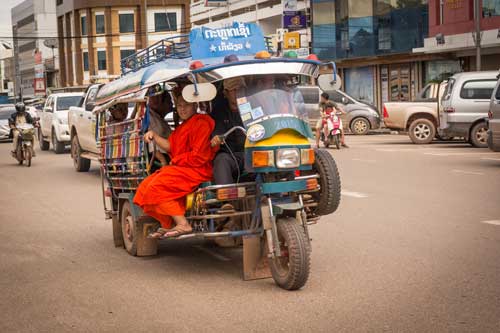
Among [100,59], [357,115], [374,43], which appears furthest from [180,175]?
[100,59]

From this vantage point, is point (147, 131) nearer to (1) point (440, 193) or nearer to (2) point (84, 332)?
(2) point (84, 332)

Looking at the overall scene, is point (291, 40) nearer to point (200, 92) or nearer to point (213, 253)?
point (213, 253)

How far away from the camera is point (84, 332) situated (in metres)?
6.04

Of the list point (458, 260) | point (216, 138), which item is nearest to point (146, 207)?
point (216, 138)

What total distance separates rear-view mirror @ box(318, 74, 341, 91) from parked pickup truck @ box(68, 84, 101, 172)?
11.1 metres

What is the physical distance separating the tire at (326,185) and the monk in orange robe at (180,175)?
99 cm

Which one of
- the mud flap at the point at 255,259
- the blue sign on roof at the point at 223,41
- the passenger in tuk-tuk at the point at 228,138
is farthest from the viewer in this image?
the blue sign on roof at the point at 223,41

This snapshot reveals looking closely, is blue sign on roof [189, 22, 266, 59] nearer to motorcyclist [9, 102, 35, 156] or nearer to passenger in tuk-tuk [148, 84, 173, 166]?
passenger in tuk-tuk [148, 84, 173, 166]

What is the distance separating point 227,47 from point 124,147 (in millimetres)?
1746

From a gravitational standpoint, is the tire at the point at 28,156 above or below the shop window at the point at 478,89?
below

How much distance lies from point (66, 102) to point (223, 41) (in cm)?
1976

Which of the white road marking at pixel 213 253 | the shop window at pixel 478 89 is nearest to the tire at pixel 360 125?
the shop window at pixel 478 89

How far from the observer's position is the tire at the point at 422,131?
2706 cm

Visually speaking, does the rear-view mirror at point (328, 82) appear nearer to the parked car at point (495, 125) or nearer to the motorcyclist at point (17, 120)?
the parked car at point (495, 125)
